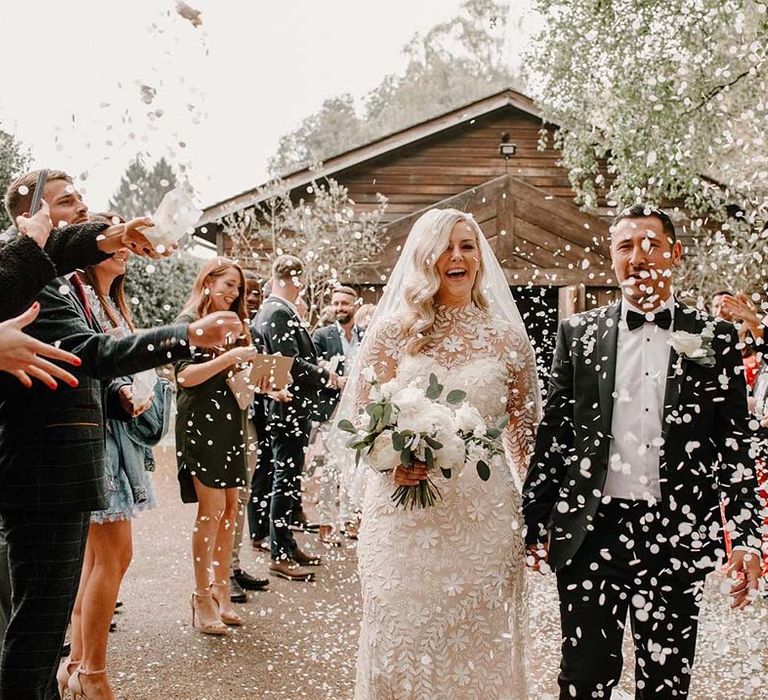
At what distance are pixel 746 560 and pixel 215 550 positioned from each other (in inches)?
124

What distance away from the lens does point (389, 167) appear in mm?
15133

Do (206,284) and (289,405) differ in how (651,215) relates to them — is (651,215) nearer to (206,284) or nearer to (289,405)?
(206,284)

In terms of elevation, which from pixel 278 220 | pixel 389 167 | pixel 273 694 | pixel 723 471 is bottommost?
pixel 273 694

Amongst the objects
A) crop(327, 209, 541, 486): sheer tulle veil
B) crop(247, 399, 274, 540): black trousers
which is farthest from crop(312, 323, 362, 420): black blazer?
crop(327, 209, 541, 486): sheer tulle veil

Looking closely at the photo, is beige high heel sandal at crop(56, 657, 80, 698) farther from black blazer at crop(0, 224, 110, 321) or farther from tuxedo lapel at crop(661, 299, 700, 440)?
tuxedo lapel at crop(661, 299, 700, 440)

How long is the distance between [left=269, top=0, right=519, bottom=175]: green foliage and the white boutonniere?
30.3 meters

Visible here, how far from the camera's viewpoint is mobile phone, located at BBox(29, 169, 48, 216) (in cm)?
302

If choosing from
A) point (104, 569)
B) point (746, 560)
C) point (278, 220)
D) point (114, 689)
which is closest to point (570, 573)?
point (746, 560)

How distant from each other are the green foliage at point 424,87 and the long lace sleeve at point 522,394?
29.8 m

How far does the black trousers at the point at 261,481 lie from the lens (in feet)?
21.4

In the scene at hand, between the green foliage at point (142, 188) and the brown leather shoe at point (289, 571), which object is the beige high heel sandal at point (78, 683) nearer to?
the brown leather shoe at point (289, 571)

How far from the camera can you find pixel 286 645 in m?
4.69

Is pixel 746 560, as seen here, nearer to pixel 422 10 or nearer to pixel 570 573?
pixel 570 573

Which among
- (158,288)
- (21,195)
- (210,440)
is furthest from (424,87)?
(21,195)
